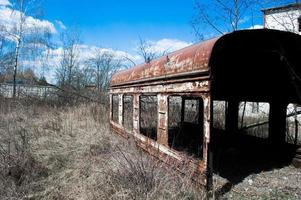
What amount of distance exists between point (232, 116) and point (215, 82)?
1634mm

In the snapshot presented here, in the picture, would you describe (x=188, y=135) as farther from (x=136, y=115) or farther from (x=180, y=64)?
(x=180, y=64)

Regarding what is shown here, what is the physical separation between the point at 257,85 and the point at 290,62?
5.37 feet

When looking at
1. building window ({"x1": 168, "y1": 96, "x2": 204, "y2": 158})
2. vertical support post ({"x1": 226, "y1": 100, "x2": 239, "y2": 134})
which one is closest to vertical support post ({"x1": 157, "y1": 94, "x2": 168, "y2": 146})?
building window ({"x1": 168, "y1": 96, "x2": 204, "y2": 158})

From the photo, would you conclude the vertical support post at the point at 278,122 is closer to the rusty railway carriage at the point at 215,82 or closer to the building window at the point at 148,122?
the rusty railway carriage at the point at 215,82

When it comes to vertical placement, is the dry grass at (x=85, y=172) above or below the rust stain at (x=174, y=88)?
below

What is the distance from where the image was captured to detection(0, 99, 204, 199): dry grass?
158 inches

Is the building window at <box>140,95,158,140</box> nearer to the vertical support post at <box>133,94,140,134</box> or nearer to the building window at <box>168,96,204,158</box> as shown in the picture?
the vertical support post at <box>133,94,140,134</box>

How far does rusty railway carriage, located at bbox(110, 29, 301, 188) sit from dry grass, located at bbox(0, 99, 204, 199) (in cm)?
45

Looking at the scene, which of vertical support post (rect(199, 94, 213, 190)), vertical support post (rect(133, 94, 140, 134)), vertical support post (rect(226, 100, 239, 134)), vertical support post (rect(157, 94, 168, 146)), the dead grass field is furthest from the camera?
vertical support post (rect(226, 100, 239, 134))

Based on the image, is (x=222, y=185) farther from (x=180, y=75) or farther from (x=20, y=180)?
(x=20, y=180)

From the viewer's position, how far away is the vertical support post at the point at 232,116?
7.30 metres

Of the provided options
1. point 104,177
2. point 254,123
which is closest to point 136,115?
point 104,177

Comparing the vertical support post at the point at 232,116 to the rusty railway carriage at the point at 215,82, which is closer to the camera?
the rusty railway carriage at the point at 215,82

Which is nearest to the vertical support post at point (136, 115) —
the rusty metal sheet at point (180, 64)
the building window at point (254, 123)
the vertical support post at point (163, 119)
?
the rusty metal sheet at point (180, 64)
